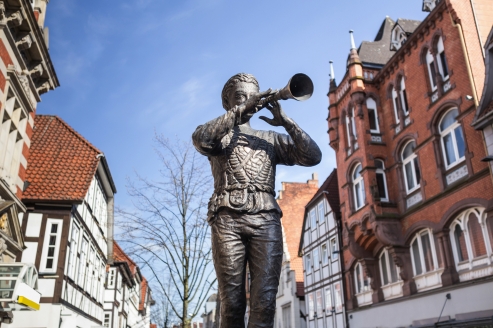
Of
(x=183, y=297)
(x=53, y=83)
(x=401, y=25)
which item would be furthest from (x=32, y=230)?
(x=401, y=25)

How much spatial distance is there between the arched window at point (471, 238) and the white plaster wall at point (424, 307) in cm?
77

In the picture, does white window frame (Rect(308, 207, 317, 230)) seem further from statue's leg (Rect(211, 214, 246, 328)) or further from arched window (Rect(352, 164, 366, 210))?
statue's leg (Rect(211, 214, 246, 328))

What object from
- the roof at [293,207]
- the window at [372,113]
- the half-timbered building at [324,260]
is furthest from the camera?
the roof at [293,207]

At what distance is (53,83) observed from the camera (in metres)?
16.2

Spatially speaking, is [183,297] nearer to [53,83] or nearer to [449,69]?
[53,83]

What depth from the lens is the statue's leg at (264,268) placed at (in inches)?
150

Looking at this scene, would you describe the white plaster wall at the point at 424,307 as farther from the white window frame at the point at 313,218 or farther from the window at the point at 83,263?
the window at the point at 83,263

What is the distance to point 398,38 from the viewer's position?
25203 millimetres

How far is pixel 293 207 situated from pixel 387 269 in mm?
20966

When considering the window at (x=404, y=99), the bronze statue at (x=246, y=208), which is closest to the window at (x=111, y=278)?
the window at (x=404, y=99)

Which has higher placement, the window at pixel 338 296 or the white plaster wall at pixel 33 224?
the white plaster wall at pixel 33 224

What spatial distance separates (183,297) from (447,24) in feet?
50.4

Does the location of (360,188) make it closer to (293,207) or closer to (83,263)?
(83,263)

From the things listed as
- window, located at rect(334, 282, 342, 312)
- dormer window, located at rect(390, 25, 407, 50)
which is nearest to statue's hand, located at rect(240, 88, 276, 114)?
dormer window, located at rect(390, 25, 407, 50)
